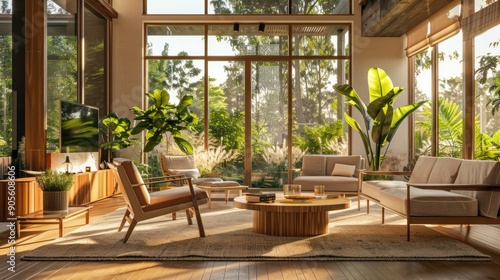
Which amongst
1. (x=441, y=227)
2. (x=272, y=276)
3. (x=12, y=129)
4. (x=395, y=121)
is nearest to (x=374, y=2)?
(x=395, y=121)

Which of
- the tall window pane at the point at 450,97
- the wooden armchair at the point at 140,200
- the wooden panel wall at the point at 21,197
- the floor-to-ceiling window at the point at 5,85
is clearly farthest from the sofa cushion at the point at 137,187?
the tall window pane at the point at 450,97

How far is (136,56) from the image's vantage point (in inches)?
426

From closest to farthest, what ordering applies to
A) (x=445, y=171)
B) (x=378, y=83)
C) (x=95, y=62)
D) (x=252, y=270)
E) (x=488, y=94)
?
(x=252, y=270) → (x=445, y=171) → (x=488, y=94) → (x=378, y=83) → (x=95, y=62)

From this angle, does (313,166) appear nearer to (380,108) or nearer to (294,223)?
(380,108)

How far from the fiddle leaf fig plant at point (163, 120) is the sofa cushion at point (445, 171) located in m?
4.87

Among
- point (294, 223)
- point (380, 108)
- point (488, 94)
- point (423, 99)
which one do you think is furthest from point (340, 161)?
point (294, 223)

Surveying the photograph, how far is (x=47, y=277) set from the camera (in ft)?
12.8

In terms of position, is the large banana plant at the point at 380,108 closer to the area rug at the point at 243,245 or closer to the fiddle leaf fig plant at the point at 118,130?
the area rug at the point at 243,245

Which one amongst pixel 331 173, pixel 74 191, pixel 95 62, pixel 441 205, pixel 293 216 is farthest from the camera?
pixel 95 62

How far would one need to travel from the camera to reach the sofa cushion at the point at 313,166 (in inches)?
353

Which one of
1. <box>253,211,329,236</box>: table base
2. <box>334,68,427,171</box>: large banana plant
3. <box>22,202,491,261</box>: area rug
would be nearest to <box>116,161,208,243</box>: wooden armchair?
<box>22,202,491,261</box>: area rug

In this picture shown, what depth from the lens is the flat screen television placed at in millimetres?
7703

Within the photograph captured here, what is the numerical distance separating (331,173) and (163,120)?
298cm

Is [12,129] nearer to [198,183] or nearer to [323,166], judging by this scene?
[198,183]
